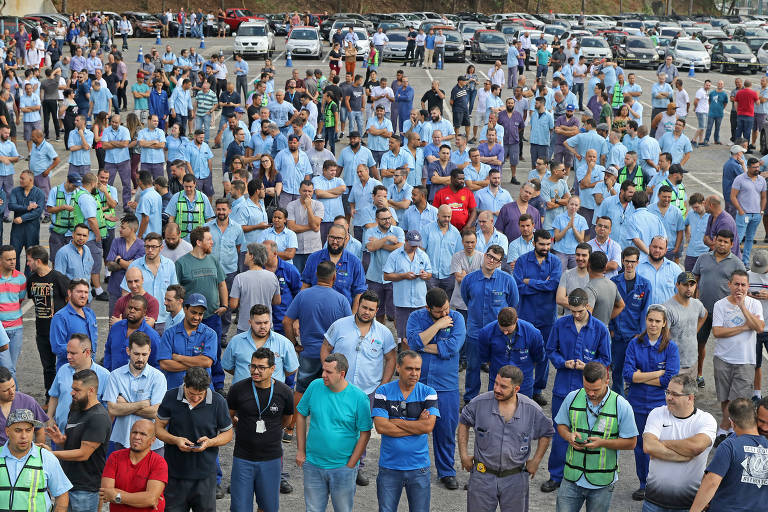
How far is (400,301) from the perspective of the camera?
11805 mm

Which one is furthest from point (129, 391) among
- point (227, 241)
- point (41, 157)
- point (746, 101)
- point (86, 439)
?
point (746, 101)

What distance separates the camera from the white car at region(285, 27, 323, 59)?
43.2m

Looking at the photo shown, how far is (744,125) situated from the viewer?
24.9 m

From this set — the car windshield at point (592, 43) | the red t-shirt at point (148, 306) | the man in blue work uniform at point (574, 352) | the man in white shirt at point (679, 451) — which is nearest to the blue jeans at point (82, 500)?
the red t-shirt at point (148, 306)

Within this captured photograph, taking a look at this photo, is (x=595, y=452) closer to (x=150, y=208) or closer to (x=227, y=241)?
(x=227, y=241)

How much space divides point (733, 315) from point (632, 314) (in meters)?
1.13

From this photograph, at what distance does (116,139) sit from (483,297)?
31.6 feet

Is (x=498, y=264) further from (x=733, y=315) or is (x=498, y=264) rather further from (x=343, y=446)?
(x=343, y=446)

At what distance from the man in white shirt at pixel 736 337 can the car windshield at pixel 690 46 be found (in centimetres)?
3467

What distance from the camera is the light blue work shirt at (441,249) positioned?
12.6m

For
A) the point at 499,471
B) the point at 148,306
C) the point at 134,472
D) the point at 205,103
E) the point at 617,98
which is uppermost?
the point at 617,98

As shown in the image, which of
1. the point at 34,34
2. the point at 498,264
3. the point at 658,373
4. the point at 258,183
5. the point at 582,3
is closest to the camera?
the point at 658,373

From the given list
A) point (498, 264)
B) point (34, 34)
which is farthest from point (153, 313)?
point (34, 34)

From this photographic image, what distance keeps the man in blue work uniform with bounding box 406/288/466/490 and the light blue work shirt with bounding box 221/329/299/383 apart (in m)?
1.22
